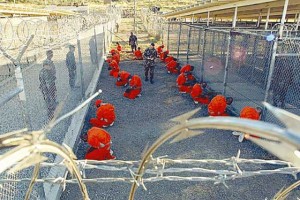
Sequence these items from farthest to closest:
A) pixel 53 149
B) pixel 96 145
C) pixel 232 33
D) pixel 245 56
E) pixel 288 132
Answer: pixel 245 56, pixel 232 33, pixel 96 145, pixel 53 149, pixel 288 132

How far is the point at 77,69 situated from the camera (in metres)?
8.20

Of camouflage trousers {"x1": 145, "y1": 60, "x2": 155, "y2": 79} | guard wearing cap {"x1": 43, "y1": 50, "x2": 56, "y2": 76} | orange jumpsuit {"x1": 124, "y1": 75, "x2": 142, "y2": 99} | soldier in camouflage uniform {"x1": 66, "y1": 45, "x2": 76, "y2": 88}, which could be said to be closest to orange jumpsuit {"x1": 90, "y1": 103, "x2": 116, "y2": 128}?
soldier in camouflage uniform {"x1": 66, "y1": 45, "x2": 76, "y2": 88}

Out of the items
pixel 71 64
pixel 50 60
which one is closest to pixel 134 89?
pixel 71 64

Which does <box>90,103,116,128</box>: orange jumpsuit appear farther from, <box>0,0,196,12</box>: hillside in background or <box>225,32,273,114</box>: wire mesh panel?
<box>0,0,196,12</box>: hillside in background

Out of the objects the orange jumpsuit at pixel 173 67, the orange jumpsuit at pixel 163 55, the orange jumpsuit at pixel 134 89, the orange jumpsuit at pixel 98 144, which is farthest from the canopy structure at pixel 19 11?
the orange jumpsuit at pixel 98 144

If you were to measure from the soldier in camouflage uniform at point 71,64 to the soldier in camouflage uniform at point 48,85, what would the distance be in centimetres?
122

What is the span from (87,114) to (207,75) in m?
5.63

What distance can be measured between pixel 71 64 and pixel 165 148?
3.81m

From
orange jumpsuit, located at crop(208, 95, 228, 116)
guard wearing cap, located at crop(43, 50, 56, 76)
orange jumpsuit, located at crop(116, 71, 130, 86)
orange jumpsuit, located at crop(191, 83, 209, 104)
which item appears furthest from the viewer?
orange jumpsuit, located at crop(116, 71, 130, 86)

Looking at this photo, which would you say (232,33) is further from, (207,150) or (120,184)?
(120,184)

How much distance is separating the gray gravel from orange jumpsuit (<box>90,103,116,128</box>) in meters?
0.22

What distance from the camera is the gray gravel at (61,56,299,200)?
4.75 metres

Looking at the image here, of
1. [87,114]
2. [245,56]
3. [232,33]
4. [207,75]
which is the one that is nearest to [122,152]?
[87,114]

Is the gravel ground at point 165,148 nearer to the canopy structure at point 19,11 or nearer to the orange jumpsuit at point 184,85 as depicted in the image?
the orange jumpsuit at point 184,85
